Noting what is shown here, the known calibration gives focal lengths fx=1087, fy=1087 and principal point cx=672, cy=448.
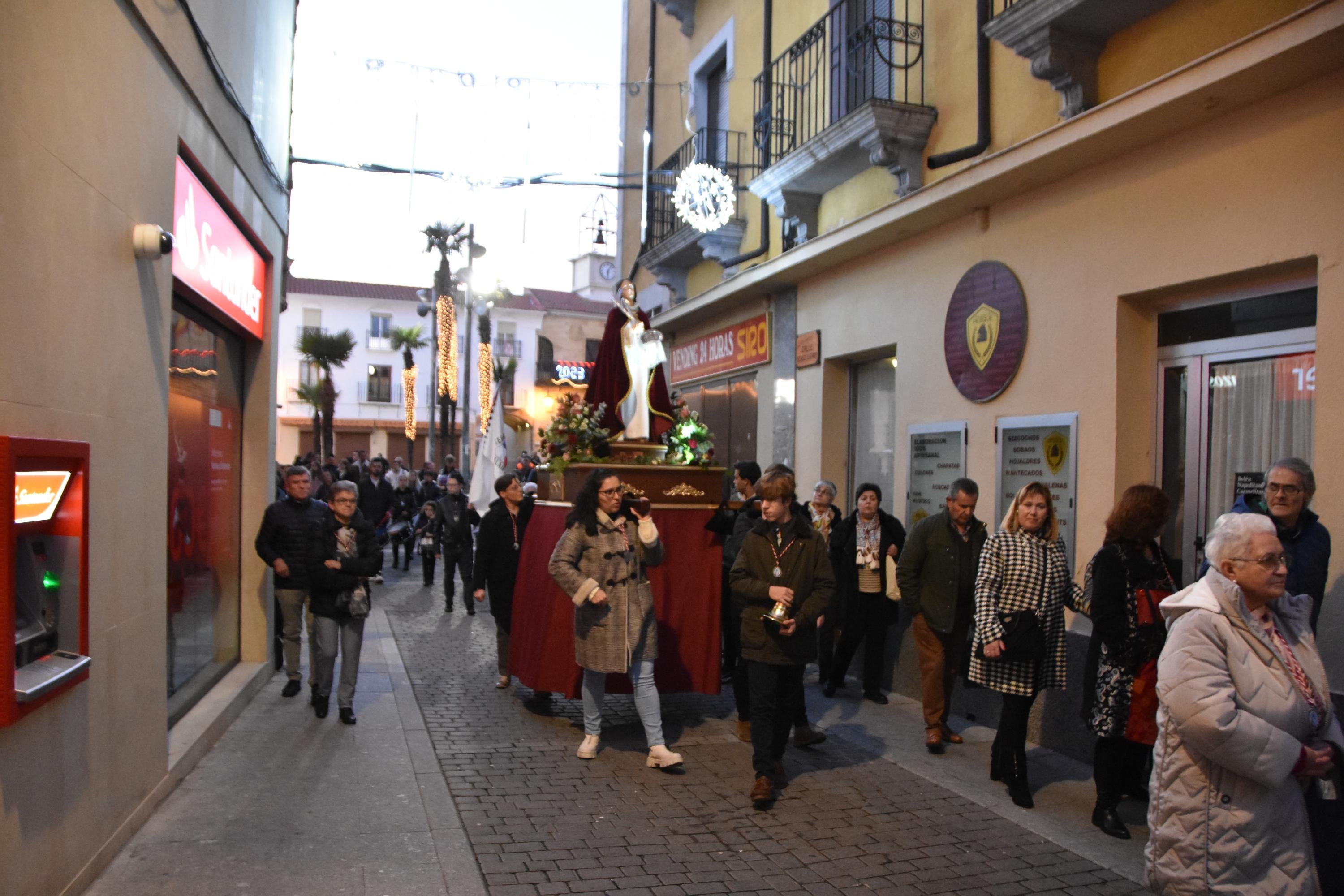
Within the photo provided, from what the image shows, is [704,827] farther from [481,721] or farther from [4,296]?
[4,296]

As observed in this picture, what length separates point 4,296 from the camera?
146 inches

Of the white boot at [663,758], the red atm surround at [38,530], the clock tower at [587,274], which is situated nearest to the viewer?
the red atm surround at [38,530]

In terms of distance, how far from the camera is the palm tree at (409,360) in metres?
32.0

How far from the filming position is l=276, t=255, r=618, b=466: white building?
57.5 metres

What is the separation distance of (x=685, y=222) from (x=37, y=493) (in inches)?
450

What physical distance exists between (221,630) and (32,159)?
211 inches

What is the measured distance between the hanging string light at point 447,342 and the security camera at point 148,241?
685 inches

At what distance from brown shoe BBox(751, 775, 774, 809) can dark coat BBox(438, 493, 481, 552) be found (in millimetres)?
8449

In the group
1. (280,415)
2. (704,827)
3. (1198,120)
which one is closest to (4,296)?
(704,827)

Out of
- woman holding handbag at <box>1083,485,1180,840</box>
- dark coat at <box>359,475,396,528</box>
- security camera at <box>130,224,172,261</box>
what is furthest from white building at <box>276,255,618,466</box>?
woman holding handbag at <box>1083,485,1180,840</box>

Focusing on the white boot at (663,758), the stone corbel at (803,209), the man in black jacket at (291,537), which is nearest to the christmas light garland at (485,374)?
the stone corbel at (803,209)

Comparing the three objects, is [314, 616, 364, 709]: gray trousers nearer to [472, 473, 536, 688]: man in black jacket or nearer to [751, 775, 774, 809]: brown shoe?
[472, 473, 536, 688]: man in black jacket

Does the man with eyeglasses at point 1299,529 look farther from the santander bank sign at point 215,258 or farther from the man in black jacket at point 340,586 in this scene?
the santander bank sign at point 215,258

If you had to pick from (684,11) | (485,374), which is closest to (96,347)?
(684,11)
